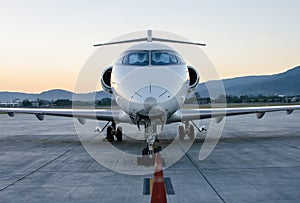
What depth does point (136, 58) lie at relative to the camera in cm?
1217

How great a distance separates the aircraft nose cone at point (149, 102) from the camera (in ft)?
31.9

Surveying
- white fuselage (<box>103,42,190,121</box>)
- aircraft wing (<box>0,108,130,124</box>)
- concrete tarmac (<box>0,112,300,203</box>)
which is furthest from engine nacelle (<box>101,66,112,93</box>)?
concrete tarmac (<box>0,112,300,203</box>)

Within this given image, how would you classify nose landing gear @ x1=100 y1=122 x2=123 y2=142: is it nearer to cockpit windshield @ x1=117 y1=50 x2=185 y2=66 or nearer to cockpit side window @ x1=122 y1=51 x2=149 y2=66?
cockpit windshield @ x1=117 y1=50 x2=185 y2=66

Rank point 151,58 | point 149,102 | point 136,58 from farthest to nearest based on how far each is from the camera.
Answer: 1. point 136,58
2. point 151,58
3. point 149,102

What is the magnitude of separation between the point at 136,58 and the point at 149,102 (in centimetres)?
279

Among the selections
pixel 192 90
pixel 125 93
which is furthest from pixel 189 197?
pixel 192 90

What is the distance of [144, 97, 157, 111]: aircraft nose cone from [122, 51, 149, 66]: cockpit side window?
86.4 inches

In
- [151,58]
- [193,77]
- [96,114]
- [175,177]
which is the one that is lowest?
[175,177]

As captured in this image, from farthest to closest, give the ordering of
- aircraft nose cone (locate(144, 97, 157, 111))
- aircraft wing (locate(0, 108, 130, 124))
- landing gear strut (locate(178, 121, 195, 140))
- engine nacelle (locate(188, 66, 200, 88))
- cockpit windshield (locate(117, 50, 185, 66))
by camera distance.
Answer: landing gear strut (locate(178, 121, 195, 140)) < aircraft wing (locate(0, 108, 130, 124)) < engine nacelle (locate(188, 66, 200, 88)) < cockpit windshield (locate(117, 50, 185, 66)) < aircraft nose cone (locate(144, 97, 157, 111))

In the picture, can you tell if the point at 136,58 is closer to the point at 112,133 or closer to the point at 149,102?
the point at 149,102

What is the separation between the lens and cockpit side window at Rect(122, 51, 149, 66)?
11.9 metres

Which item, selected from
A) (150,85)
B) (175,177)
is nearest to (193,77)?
(150,85)

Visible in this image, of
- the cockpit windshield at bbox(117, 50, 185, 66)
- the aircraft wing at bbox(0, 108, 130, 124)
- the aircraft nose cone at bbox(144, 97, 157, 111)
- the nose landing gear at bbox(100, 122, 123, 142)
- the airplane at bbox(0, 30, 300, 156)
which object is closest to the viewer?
the aircraft nose cone at bbox(144, 97, 157, 111)

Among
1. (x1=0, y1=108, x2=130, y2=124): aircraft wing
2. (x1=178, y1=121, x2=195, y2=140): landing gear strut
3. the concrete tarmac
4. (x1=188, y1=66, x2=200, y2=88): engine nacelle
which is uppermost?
(x1=188, y1=66, x2=200, y2=88): engine nacelle
